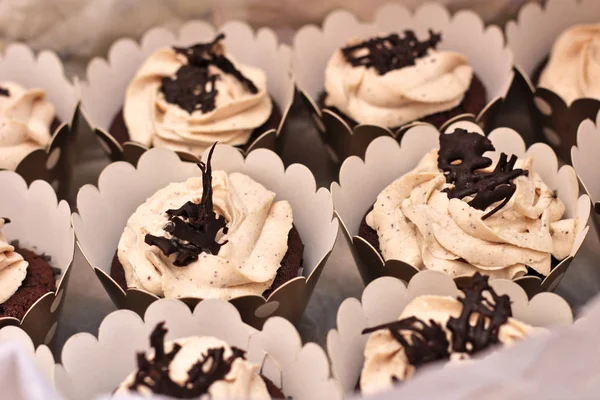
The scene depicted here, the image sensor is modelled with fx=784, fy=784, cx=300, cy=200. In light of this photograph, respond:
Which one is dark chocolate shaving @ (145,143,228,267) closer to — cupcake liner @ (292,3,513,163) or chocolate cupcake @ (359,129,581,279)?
chocolate cupcake @ (359,129,581,279)

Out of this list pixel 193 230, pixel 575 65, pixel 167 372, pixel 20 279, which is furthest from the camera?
pixel 575 65

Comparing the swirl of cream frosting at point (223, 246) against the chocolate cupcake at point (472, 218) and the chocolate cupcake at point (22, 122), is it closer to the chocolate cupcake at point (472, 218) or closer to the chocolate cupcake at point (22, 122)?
the chocolate cupcake at point (472, 218)

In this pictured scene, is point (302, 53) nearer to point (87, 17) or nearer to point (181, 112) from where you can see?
point (181, 112)

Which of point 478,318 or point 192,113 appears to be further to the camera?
point 192,113

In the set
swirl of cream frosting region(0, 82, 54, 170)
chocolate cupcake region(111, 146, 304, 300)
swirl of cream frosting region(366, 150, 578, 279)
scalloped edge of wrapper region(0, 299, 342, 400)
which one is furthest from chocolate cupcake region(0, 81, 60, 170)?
swirl of cream frosting region(366, 150, 578, 279)

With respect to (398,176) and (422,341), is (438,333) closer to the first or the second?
(422,341)

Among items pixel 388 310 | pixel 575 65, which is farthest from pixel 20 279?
pixel 575 65

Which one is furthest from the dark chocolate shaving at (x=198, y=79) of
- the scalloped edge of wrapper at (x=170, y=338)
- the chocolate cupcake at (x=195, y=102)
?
the scalloped edge of wrapper at (x=170, y=338)
